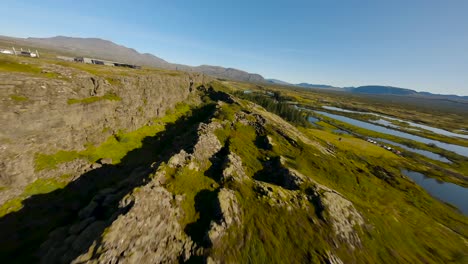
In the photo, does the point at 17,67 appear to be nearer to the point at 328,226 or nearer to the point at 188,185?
the point at 188,185

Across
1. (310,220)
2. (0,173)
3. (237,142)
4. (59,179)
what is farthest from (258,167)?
(0,173)

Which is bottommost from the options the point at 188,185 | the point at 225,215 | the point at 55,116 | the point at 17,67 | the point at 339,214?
the point at 339,214

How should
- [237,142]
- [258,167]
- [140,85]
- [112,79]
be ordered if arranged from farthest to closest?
1. [140,85]
2. [112,79]
3. [237,142]
4. [258,167]

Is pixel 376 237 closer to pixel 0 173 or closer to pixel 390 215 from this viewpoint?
pixel 390 215

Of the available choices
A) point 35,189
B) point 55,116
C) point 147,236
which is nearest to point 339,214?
point 147,236

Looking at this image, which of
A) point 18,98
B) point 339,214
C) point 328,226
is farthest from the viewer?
point 339,214

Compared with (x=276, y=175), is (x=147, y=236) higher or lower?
higher

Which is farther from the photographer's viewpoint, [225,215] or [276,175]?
[276,175]
